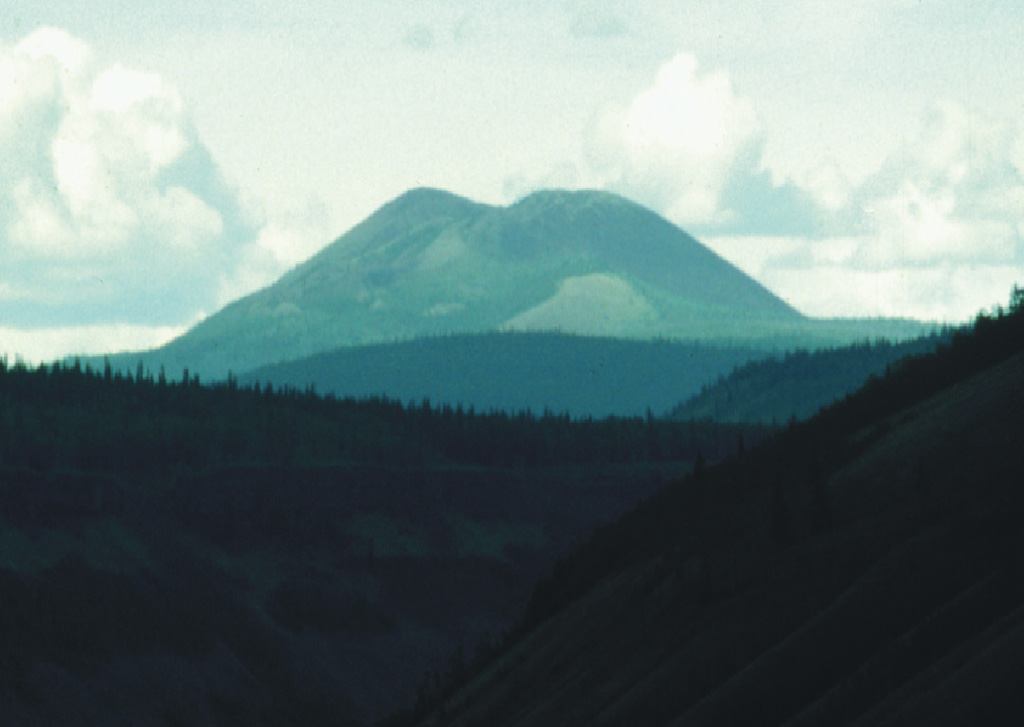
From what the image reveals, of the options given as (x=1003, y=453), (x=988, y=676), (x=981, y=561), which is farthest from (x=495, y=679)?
(x=988, y=676)

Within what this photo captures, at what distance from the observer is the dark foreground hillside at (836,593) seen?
36438mm

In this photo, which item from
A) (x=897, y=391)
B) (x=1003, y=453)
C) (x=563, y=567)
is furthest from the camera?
(x=563, y=567)

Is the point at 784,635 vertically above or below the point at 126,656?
above

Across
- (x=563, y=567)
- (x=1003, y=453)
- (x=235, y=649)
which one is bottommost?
(x=235, y=649)

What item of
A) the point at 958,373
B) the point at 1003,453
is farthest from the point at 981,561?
the point at 958,373

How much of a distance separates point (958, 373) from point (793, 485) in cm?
1111

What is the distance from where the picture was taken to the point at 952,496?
4588 centimetres

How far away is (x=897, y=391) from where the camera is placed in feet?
Answer: 261

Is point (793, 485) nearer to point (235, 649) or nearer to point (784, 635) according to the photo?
point (784, 635)

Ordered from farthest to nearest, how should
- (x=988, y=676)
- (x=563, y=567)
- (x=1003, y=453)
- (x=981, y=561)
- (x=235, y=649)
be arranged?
1. (x=235, y=649)
2. (x=563, y=567)
3. (x=1003, y=453)
4. (x=981, y=561)
5. (x=988, y=676)

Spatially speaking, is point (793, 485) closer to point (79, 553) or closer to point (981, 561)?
point (981, 561)

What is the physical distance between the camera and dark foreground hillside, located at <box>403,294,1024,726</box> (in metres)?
36.4

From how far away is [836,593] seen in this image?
1748 inches

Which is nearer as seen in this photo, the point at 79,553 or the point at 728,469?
the point at 728,469
